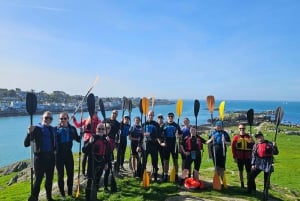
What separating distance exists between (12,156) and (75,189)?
3411 centimetres

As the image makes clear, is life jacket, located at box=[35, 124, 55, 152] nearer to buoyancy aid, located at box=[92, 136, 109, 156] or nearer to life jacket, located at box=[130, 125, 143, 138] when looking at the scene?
buoyancy aid, located at box=[92, 136, 109, 156]

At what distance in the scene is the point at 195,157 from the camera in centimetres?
1050

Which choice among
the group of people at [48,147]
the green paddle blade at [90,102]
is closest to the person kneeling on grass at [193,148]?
the green paddle blade at [90,102]

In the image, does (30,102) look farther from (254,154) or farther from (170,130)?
(254,154)

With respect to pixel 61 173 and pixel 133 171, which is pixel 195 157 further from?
pixel 61 173

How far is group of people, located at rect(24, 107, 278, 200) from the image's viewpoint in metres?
8.24

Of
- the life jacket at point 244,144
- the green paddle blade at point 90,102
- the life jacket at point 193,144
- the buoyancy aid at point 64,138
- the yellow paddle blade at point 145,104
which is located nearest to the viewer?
the buoyancy aid at point 64,138

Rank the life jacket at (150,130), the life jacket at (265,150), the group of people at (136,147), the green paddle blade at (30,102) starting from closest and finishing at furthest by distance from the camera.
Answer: the group of people at (136,147) → the green paddle blade at (30,102) → the life jacket at (265,150) → the life jacket at (150,130)

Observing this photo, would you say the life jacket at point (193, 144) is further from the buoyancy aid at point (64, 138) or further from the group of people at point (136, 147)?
the buoyancy aid at point (64, 138)

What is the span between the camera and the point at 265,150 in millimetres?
9734

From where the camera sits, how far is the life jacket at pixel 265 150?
9.73 meters

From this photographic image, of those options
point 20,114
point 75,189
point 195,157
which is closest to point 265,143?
point 195,157

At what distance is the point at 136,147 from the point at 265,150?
4.16 m

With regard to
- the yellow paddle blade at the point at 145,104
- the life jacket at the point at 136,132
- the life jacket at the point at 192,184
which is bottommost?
the life jacket at the point at 192,184
